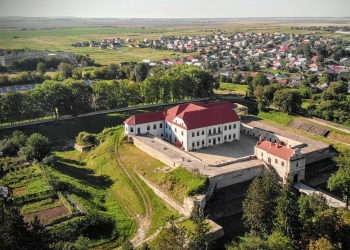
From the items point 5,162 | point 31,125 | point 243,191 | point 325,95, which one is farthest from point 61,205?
point 325,95

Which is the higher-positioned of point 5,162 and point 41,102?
point 41,102

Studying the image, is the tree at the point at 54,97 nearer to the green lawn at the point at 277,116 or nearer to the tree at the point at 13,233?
the green lawn at the point at 277,116

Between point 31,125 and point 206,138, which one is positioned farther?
point 31,125

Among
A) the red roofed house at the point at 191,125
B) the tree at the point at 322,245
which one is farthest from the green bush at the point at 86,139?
the tree at the point at 322,245

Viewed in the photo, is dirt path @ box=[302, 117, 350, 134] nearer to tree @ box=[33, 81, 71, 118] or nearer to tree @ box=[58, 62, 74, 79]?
tree @ box=[33, 81, 71, 118]

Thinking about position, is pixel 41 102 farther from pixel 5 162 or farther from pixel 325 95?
pixel 325 95

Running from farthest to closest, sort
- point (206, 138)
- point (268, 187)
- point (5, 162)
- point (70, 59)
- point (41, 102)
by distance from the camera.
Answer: point (70, 59) < point (41, 102) < point (206, 138) < point (5, 162) < point (268, 187)

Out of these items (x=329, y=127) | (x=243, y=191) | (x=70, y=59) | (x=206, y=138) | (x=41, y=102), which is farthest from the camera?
(x=70, y=59)

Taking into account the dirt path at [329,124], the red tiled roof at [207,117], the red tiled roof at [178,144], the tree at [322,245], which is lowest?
the red tiled roof at [178,144]
